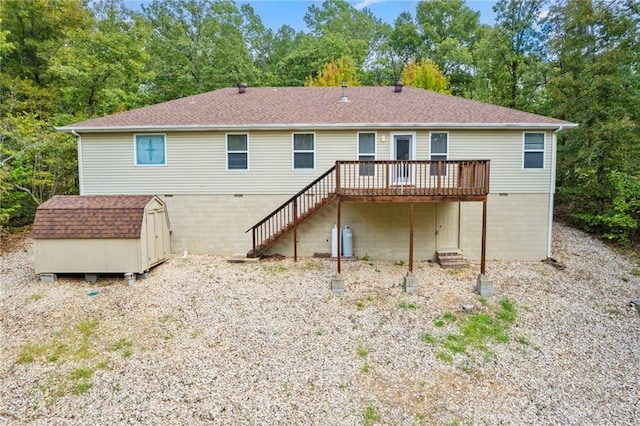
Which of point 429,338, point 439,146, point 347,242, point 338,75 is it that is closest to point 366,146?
point 439,146

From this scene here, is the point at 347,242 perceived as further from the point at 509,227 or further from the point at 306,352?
the point at 509,227

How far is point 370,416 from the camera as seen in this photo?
4.56 metres

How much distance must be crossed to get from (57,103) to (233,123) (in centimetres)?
1244

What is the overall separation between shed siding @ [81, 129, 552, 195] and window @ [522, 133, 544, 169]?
167mm

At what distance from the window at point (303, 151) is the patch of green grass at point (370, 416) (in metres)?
7.06

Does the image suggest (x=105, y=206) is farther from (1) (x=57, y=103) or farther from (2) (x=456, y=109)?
(1) (x=57, y=103)

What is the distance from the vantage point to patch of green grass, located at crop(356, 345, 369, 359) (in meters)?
5.77

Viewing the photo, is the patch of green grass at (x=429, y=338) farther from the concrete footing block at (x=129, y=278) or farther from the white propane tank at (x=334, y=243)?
the concrete footing block at (x=129, y=278)

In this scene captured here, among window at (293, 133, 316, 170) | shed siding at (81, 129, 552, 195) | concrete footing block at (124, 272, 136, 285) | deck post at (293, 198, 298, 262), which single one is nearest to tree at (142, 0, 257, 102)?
shed siding at (81, 129, 552, 195)

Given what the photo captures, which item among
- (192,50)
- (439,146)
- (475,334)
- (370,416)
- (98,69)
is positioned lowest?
(370,416)

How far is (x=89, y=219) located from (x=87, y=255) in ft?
2.92

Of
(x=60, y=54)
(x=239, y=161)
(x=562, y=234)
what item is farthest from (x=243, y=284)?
(x=60, y=54)

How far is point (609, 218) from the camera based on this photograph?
11.9m

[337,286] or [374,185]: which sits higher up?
[374,185]
